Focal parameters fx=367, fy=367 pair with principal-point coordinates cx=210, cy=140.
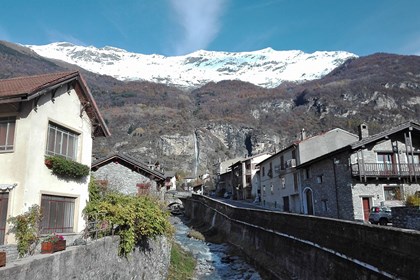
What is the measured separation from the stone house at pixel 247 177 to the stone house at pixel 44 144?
5344 cm

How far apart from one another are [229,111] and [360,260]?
170 meters

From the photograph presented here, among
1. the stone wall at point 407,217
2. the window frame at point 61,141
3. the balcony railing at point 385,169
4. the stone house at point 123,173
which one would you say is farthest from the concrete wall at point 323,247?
the window frame at point 61,141

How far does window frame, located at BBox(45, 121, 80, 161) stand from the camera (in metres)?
15.4

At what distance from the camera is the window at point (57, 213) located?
587 inches

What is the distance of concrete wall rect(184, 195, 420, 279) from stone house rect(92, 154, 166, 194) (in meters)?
9.59

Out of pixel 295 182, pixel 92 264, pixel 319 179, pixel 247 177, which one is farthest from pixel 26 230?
pixel 247 177

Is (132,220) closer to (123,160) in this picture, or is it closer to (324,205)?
(123,160)

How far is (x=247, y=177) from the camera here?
244 ft

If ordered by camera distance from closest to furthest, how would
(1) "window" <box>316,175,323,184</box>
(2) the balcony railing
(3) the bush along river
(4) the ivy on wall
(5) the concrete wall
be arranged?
(5) the concrete wall
(4) the ivy on wall
(3) the bush along river
(2) the balcony railing
(1) "window" <box>316,175,323,184</box>

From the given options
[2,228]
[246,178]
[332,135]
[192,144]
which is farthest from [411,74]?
[2,228]

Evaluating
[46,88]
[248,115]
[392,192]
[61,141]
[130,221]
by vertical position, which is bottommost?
[130,221]

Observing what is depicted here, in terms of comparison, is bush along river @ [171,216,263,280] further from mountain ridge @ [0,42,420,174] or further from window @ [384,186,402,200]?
mountain ridge @ [0,42,420,174]

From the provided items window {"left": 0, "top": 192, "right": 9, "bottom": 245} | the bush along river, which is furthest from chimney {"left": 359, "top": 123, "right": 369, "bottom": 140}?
window {"left": 0, "top": 192, "right": 9, "bottom": 245}

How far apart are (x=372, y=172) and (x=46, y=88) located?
2764 centimetres
